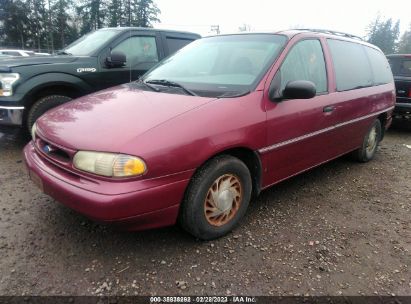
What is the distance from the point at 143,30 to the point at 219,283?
4698mm

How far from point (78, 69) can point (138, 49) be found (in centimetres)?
116

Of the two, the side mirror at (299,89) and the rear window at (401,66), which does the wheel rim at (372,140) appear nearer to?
the side mirror at (299,89)

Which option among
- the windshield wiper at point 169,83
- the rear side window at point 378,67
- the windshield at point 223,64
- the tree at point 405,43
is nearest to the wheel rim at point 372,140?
the rear side window at point 378,67

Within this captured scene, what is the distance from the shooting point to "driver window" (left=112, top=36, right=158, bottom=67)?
5.77m

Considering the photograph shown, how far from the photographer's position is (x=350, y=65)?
4391 millimetres

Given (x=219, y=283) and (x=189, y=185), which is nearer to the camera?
(x=219, y=283)

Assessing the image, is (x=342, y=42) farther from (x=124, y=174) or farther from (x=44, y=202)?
(x=44, y=202)

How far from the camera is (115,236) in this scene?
2.98 metres

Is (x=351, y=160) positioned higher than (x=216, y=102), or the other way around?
(x=216, y=102)

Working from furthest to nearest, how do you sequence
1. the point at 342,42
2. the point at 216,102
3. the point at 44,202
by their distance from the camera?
1. the point at 342,42
2. the point at 44,202
3. the point at 216,102

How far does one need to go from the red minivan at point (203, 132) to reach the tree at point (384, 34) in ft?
215

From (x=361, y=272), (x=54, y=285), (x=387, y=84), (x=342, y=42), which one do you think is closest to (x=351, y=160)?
(x=387, y=84)

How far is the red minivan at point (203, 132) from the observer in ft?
7.91

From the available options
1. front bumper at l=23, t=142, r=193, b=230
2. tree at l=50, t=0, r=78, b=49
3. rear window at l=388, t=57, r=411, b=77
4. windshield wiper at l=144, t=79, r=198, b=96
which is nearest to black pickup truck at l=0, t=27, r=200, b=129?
windshield wiper at l=144, t=79, r=198, b=96
